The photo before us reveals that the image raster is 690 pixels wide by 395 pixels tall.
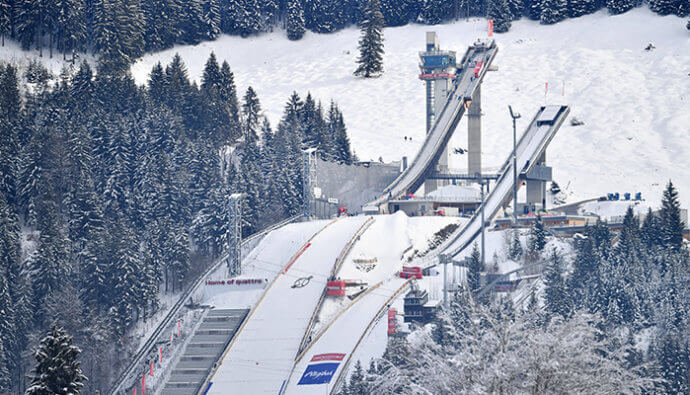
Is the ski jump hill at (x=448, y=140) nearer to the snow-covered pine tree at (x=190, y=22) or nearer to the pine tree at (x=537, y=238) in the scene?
the pine tree at (x=537, y=238)

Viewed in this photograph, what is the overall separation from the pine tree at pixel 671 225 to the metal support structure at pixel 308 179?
24788mm

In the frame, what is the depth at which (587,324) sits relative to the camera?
92.9 ft

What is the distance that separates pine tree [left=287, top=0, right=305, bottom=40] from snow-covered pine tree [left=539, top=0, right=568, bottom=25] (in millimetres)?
29155

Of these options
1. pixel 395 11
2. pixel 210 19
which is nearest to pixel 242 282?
pixel 210 19

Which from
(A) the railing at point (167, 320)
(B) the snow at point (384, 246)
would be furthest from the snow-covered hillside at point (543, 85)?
(A) the railing at point (167, 320)

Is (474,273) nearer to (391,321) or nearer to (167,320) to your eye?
(391,321)

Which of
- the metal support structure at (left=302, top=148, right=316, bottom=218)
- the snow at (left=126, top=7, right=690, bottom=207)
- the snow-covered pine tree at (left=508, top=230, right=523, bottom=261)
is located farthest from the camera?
the snow at (left=126, top=7, right=690, bottom=207)

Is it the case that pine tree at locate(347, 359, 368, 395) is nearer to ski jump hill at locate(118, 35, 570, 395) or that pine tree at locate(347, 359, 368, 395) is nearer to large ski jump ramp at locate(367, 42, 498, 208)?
ski jump hill at locate(118, 35, 570, 395)

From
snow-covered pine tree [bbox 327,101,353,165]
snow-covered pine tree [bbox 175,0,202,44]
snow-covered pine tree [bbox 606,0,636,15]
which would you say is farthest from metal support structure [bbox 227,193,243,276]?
snow-covered pine tree [bbox 606,0,636,15]

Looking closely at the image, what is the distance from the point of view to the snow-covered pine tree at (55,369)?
27.5 metres

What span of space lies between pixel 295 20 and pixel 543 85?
35.1 meters

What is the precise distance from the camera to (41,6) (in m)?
100

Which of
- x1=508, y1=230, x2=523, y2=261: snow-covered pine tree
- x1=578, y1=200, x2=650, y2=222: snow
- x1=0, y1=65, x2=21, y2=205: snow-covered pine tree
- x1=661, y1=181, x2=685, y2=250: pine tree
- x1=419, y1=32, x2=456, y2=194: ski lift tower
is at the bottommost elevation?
x1=508, y1=230, x2=523, y2=261: snow-covered pine tree

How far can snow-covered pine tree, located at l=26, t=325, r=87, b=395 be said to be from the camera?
2752 cm
